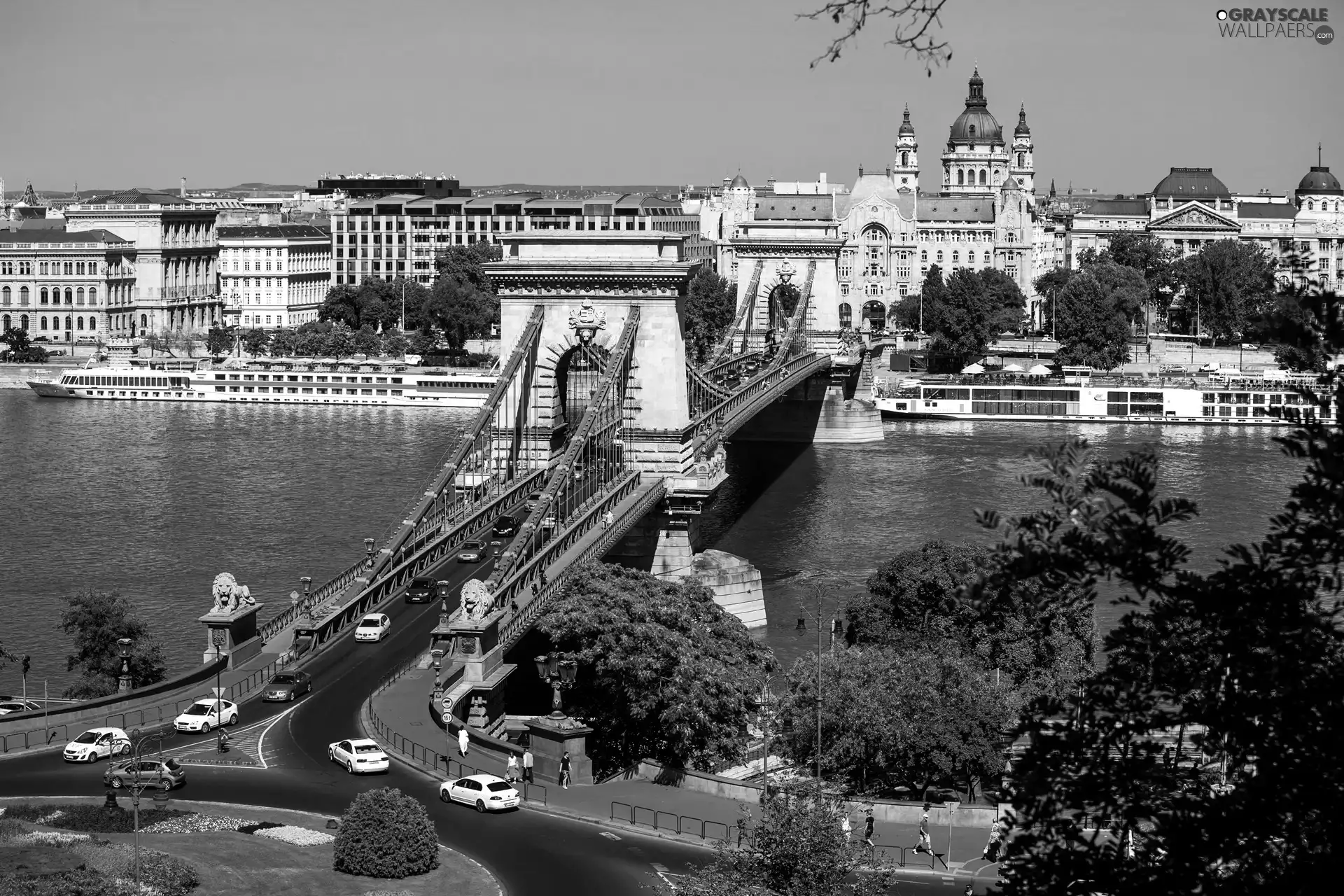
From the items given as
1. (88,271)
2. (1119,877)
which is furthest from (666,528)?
(88,271)

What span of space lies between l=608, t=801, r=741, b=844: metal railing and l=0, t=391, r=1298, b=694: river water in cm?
1939

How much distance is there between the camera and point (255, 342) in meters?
126

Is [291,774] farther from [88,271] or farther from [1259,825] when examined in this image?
[88,271]

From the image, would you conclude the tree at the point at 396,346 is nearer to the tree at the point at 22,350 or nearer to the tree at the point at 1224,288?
the tree at the point at 22,350

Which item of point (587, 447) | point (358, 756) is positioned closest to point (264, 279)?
point (587, 447)

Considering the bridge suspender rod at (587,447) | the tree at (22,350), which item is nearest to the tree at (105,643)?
the bridge suspender rod at (587,447)

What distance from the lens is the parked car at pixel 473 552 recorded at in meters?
40.7

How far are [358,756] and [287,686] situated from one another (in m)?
4.50

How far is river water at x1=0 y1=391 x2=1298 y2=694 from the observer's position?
2076 inches

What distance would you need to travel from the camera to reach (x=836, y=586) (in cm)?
5556

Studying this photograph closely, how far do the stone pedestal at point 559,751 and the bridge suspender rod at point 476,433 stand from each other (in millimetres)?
11161

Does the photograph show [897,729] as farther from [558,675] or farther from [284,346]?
[284,346]

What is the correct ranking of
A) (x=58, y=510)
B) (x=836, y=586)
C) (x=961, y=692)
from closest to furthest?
(x=961, y=692), (x=836, y=586), (x=58, y=510)

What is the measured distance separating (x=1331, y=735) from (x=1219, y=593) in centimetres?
77
